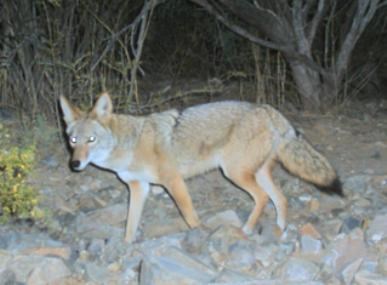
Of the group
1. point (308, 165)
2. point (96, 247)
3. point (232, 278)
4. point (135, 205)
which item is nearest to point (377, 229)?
point (308, 165)

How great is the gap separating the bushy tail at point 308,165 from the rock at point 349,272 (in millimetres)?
1056

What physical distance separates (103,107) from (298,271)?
2.05m

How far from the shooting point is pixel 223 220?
19.0ft

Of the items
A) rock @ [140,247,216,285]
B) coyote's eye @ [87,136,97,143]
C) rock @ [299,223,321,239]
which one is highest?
coyote's eye @ [87,136,97,143]

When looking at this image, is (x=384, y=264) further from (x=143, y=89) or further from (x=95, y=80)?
(x=143, y=89)

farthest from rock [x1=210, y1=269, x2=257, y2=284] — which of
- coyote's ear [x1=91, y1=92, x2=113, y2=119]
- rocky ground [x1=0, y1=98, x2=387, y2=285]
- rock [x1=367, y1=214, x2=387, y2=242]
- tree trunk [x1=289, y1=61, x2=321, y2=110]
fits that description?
tree trunk [x1=289, y1=61, x2=321, y2=110]

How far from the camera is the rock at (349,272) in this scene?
182 inches

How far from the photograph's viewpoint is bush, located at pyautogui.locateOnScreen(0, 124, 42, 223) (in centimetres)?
520

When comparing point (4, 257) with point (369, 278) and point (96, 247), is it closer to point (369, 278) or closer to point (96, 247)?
point (96, 247)

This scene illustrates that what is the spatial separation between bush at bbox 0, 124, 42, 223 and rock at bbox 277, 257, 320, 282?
177 centimetres

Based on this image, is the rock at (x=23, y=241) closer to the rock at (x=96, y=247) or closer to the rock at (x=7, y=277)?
the rock at (x=96, y=247)

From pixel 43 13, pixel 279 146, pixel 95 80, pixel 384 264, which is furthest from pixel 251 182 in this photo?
pixel 43 13

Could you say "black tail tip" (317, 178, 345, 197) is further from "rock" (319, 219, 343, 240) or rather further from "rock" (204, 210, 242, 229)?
"rock" (204, 210, 242, 229)

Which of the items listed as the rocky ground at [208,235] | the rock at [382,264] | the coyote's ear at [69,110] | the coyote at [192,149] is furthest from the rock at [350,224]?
the coyote's ear at [69,110]
